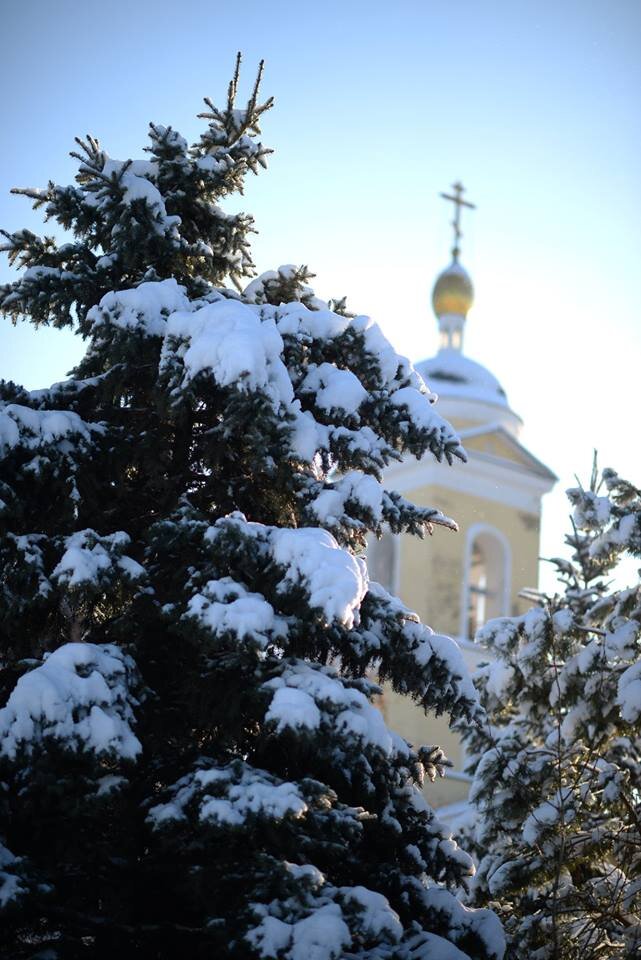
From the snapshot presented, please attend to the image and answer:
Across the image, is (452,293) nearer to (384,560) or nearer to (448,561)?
(384,560)

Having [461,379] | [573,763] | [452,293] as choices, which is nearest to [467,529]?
[461,379]

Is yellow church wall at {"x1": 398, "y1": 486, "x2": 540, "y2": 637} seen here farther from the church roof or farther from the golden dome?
the golden dome

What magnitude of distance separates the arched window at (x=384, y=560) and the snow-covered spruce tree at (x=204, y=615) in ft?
60.0

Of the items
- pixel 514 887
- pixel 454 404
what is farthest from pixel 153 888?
pixel 454 404

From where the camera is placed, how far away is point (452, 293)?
2906 cm

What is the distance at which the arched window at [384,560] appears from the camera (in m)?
25.6

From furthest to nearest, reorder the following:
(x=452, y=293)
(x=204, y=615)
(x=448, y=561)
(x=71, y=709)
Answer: (x=452, y=293), (x=448, y=561), (x=204, y=615), (x=71, y=709)

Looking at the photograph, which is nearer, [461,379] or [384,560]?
[384,560]

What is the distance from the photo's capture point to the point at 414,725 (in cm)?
2353

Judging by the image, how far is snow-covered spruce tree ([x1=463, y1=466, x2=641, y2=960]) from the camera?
7.97 meters

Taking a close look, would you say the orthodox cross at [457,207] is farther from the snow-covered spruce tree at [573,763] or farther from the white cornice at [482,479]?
the snow-covered spruce tree at [573,763]

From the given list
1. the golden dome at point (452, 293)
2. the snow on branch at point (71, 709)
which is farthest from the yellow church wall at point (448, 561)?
the snow on branch at point (71, 709)

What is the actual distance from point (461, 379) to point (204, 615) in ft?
71.4

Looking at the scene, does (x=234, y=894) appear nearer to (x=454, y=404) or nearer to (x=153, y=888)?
(x=153, y=888)
